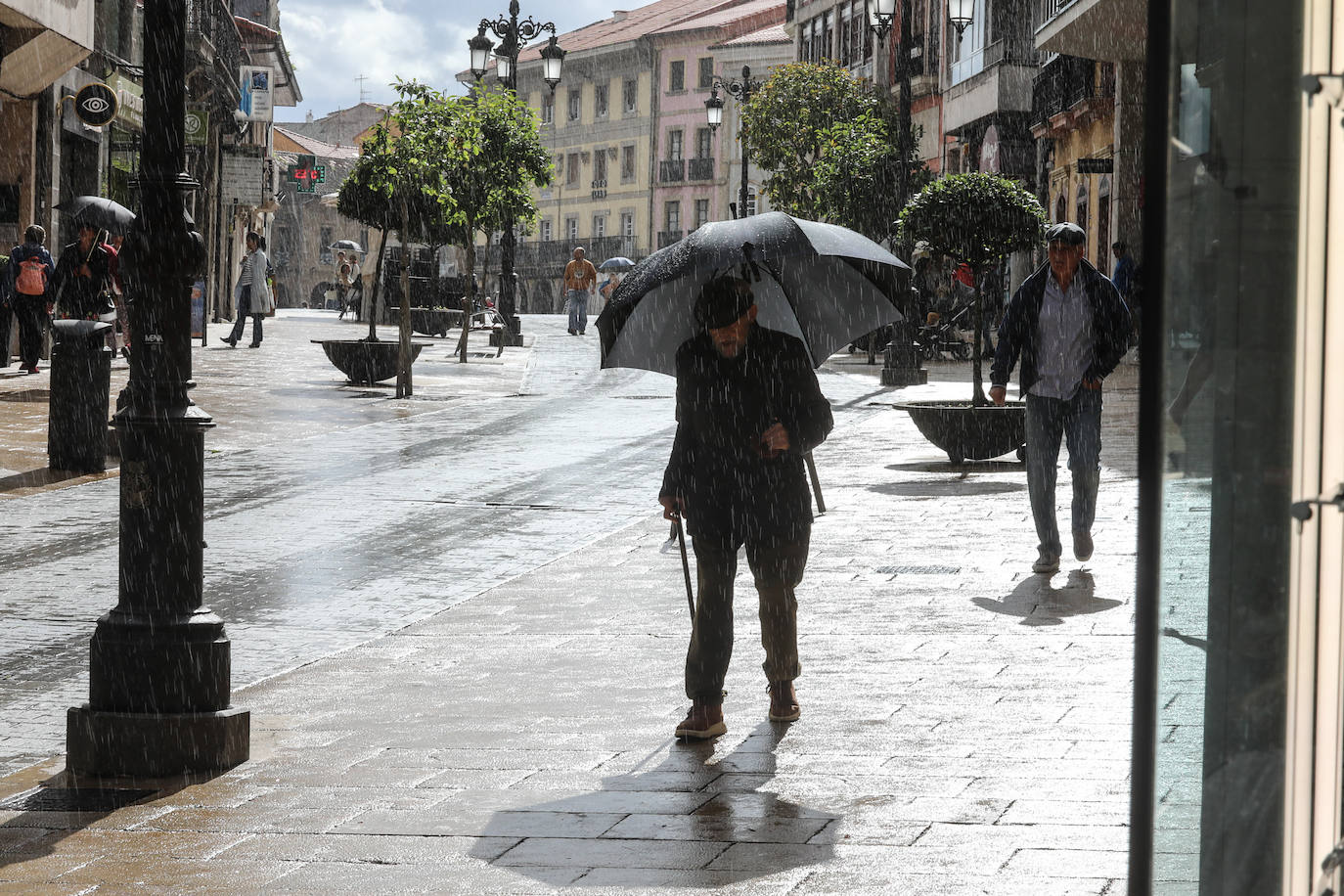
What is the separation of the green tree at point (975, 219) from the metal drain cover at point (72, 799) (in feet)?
44.3

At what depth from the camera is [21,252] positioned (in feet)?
72.1

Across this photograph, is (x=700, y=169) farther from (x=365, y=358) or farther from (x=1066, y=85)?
(x=365, y=358)

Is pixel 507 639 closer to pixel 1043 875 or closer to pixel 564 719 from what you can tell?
pixel 564 719

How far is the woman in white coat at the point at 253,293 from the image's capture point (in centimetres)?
3064

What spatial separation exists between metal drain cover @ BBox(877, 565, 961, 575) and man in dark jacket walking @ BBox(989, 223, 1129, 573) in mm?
423

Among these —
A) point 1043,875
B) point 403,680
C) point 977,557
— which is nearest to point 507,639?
point 403,680

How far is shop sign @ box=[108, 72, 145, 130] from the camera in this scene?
29125 millimetres

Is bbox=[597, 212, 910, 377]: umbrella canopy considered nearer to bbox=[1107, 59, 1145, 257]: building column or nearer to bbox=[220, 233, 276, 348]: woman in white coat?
bbox=[220, 233, 276, 348]: woman in white coat

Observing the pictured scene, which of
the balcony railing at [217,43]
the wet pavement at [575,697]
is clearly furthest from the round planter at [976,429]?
the balcony railing at [217,43]

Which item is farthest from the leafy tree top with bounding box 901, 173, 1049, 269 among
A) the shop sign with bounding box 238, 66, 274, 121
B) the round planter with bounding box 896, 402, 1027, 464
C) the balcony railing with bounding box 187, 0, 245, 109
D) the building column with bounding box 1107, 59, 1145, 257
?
the shop sign with bounding box 238, 66, 274, 121

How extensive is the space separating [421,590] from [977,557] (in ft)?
9.41

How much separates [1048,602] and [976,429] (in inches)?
229

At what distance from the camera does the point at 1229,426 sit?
2543 mm

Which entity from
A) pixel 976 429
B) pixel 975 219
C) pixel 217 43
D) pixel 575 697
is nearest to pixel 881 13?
pixel 975 219
